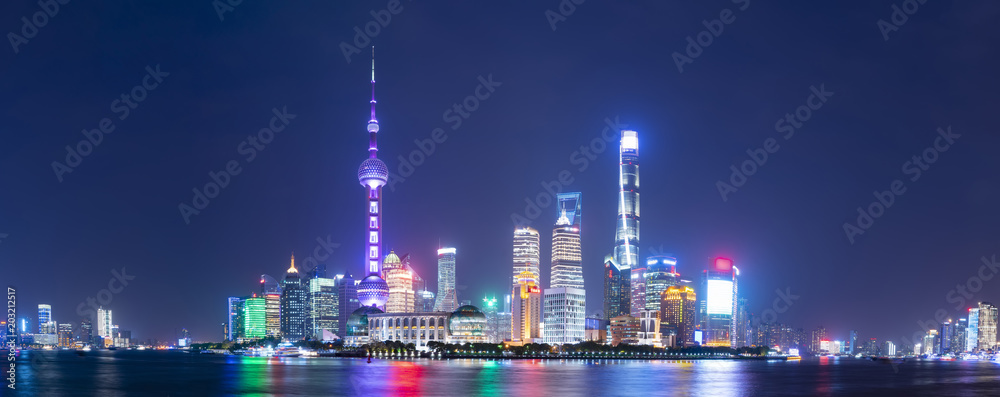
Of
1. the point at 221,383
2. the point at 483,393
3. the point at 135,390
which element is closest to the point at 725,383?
the point at 483,393

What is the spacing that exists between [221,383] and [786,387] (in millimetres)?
81742

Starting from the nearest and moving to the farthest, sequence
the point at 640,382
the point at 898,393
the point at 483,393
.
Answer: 1. the point at 483,393
2. the point at 898,393
3. the point at 640,382

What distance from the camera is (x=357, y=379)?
12438 centimetres

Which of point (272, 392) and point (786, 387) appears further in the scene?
point (786, 387)

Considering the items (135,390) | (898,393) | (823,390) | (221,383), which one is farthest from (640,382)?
(135,390)

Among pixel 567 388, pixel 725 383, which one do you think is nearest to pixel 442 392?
pixel 567 388

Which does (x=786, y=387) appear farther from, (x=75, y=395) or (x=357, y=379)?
(x=75, y=395)

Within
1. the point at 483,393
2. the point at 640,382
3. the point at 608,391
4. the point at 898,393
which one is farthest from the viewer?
the point at 640,382

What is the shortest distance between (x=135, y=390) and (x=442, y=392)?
40155mm

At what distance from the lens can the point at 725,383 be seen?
126 meters

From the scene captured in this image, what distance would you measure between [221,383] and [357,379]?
63.1 ft

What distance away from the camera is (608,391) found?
101 meters

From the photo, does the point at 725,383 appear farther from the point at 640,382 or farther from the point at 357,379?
the point at 357,379

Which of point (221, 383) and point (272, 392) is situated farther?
point (221, 383)
